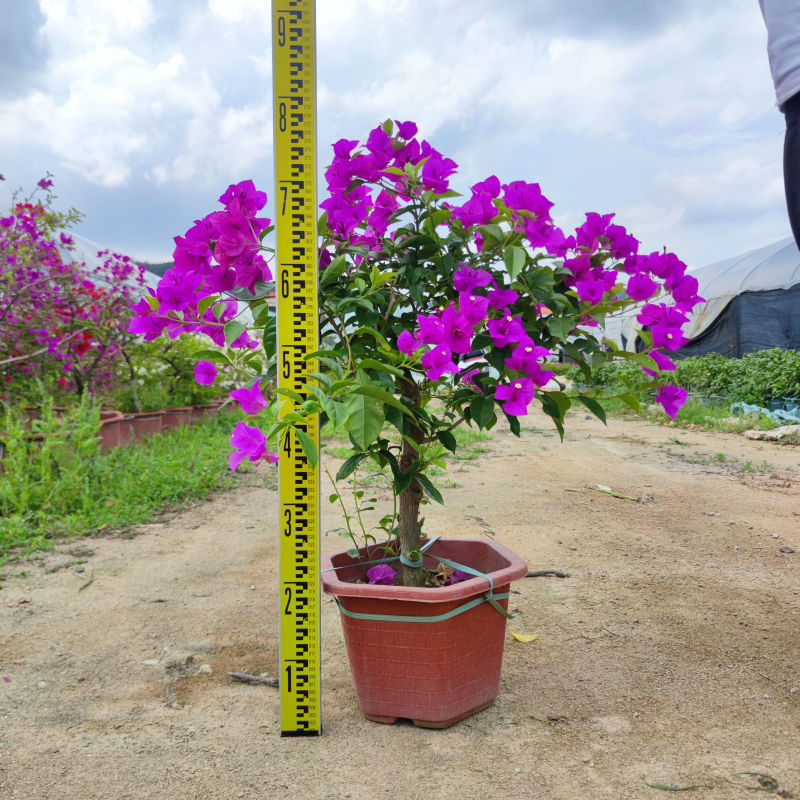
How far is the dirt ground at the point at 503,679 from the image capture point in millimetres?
1547

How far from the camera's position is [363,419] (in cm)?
121

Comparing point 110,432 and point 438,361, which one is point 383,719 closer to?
point 438,361

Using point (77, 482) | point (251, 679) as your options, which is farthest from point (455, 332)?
point (77, 482)

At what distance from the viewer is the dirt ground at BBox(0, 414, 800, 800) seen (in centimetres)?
155

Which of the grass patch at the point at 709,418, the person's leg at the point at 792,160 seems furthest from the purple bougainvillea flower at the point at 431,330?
the grass patch at the point at 709,418

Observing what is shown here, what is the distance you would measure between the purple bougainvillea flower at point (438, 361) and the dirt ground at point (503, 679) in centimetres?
90

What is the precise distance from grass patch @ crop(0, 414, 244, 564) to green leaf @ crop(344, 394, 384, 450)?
2.71m

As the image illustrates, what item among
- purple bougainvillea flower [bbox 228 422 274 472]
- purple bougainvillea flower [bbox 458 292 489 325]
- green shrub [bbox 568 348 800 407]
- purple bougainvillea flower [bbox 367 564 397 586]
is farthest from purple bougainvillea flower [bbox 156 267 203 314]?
green shrub [bbox 568 348 800 407]

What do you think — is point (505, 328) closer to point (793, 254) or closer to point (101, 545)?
point (101, 545)

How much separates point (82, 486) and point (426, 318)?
135 inches

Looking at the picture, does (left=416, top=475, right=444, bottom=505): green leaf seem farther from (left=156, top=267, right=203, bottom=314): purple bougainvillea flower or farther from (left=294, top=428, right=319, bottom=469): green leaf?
(left=156, top=267, right=203, bottom=314): purple bougainvillea flower

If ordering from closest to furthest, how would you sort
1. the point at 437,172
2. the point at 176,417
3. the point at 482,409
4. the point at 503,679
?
the point at 482,409
the point at 437,172
the point at 503,679
the point at 176,417

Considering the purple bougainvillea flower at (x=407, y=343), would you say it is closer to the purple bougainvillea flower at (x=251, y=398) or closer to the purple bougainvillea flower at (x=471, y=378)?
the purple bougainvillea flower at (x=471, y=378)

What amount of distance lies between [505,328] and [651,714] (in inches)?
44.0
